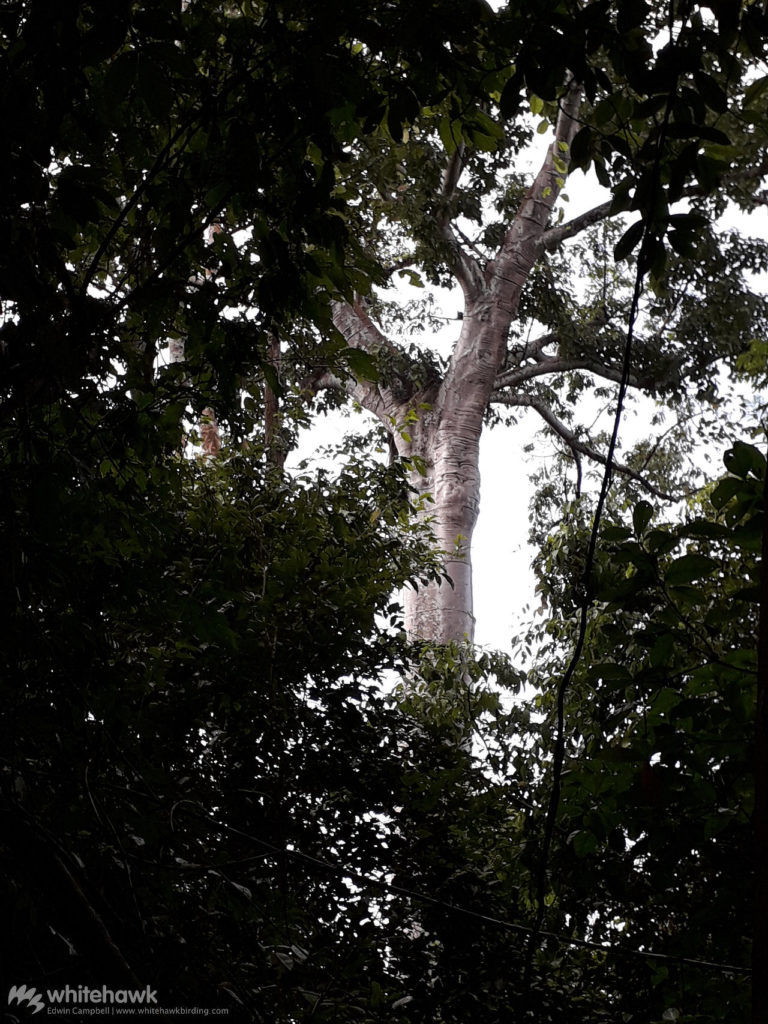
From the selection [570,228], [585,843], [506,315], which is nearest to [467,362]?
[506,315]

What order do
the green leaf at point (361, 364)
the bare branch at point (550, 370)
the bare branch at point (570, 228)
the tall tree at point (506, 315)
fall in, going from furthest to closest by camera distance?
the bare branch at point (550, 370) → the bare branch at point (570, 228) → the tall tree at point (506, 315) → the green leaf at point (361, 364)

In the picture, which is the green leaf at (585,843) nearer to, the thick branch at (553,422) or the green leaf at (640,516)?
the green leaf at (640,516)

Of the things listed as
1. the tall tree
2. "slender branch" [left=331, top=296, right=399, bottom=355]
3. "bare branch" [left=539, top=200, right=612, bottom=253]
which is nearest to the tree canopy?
the tall tree

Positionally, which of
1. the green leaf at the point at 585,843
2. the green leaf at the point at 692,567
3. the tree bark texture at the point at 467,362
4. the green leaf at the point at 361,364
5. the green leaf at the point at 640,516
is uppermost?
the tree bark texture at the point at 467,362

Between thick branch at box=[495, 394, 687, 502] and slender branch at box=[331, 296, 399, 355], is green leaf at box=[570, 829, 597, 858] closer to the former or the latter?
slender branch at box=[331, 296, 399, 355]

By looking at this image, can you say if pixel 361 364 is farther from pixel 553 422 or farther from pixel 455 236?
pixel 553 422

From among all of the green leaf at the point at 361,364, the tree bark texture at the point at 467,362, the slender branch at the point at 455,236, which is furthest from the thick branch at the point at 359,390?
the green leaf at the point at 361,364

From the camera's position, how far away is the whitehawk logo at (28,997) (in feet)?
4.67

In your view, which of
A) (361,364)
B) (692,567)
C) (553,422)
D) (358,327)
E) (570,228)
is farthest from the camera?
(553,422)

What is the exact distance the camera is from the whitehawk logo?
1.42 m

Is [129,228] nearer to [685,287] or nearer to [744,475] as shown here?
[744,475]

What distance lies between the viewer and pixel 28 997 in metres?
1.44

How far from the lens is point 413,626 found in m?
8.05

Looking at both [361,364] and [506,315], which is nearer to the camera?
[361,364]
